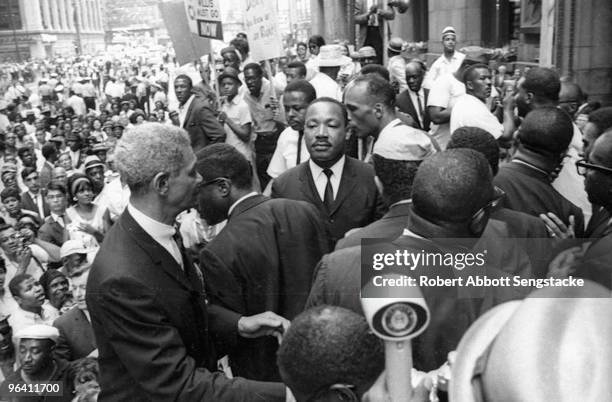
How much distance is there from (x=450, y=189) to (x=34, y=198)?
8.53 m

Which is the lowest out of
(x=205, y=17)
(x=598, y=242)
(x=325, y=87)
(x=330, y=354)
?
(x=330, y=354)

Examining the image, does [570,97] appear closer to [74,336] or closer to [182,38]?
[74,336]

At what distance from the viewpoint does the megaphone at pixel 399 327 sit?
1.42 metres

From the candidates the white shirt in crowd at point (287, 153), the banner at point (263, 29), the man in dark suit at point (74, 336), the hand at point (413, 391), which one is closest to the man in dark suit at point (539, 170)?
the hand at point (413, 391)

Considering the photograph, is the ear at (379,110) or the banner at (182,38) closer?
the ear at (379,110)

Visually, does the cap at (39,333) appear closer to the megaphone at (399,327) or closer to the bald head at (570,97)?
the megaphone at (399,327)

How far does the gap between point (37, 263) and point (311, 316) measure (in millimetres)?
5612

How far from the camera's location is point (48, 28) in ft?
306

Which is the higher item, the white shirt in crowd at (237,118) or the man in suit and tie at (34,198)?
the white shirt in crowd at (237,118)

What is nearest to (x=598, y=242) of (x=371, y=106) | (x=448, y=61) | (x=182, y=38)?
(x=371, y=106)

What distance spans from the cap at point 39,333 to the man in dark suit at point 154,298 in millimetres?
2374

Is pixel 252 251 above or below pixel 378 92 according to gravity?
below

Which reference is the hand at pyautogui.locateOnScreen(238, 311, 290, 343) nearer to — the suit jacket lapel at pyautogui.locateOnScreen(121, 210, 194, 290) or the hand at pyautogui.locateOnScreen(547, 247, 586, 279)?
the suit jacket lapel at pyautogui.locateOnScreen(121, 210, 194, 290)

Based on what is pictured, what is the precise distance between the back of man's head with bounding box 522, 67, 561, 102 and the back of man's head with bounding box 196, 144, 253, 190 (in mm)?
2279
